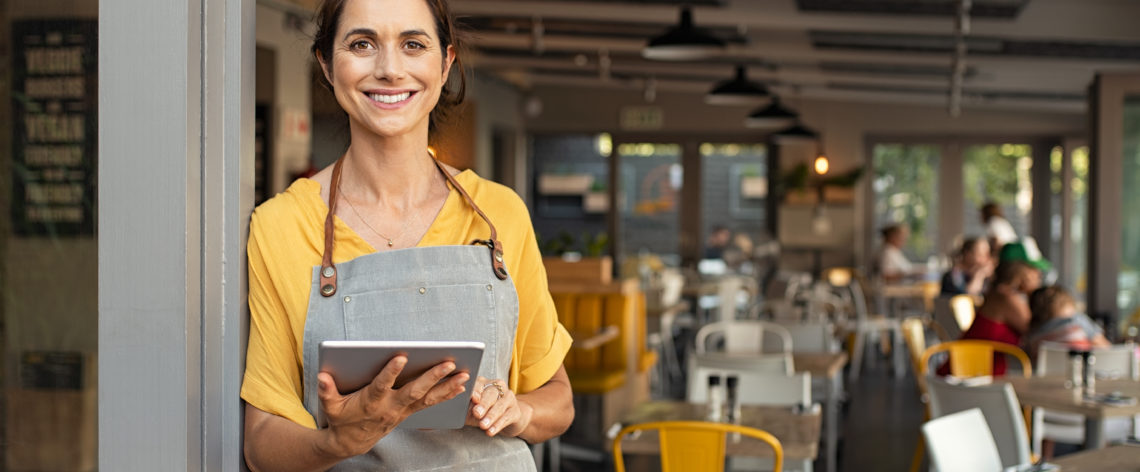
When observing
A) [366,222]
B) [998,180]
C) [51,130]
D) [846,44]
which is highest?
[846,44]

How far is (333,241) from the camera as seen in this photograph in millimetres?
1639

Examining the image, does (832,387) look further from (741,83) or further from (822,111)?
(822,111)

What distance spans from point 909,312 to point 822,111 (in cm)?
325

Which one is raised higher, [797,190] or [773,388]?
[797,190]

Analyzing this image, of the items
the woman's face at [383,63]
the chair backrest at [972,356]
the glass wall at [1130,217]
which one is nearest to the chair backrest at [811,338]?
the chair backrest at [972,356]

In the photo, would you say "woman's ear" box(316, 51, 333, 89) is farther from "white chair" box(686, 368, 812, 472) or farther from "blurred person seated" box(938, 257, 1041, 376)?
"blurred person seated" box(938, 257, 1041, 376)

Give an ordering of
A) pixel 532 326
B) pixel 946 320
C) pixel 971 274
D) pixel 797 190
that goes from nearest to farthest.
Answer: pixel 532 326
pixel 946 320
pixel 971 274
pixel 797 190

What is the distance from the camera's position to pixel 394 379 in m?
1.38

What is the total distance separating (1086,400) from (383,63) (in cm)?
437

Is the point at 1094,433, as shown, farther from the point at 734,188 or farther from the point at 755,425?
the point at 734,188

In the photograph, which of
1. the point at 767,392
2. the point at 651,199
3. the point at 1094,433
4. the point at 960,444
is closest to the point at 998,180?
the point at 651,199

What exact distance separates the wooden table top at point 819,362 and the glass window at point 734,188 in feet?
32.2

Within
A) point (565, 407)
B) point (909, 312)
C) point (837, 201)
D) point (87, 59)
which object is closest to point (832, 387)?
point (565, 407)

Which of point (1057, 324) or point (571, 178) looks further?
point (571, 178)
